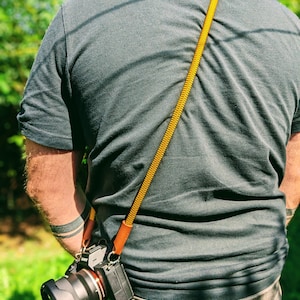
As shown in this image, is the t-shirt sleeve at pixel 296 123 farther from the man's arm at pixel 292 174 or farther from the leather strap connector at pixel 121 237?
the leather strap connector at pixel 121 237

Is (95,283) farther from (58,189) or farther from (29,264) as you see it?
(29,264)

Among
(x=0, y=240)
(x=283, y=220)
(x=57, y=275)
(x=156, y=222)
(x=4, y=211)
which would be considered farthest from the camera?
(x=4, y=211)

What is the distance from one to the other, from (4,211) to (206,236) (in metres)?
5.75

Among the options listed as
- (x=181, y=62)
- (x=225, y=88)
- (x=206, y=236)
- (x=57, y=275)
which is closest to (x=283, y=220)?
(x=206, y=236)

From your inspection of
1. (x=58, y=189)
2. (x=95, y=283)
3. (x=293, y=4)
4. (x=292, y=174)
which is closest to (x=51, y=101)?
(x=58, y=189)

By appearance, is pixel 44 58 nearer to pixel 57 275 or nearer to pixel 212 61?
pixel 212 61

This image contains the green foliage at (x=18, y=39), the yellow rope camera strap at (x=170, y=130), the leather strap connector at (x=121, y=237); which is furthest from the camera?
the green foliage at (x=18, y=39)

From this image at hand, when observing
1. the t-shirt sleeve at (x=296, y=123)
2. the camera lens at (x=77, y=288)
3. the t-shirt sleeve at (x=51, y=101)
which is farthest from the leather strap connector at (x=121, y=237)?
the t-shirt sleeve at (x=296, y=123)

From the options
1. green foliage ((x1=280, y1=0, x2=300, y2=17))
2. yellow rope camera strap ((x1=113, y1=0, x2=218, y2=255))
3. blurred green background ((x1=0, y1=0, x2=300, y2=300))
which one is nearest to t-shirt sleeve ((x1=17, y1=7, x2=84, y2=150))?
yellow rope camera strap ((x1=113, y1=0, x2=218, y2=255))

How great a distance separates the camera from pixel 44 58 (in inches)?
59.6

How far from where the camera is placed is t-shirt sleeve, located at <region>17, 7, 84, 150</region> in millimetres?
1492

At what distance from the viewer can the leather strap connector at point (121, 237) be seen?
1.57 m

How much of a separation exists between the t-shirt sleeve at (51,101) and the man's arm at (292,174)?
0.79 meters

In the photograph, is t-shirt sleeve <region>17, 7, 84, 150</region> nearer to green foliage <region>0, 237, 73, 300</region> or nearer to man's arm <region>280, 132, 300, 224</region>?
man's arm <region>280, 132, 300, 224</region>
